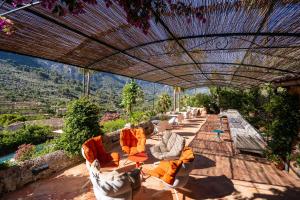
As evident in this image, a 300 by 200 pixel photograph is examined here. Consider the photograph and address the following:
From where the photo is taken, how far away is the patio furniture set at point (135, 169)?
308 centimetres

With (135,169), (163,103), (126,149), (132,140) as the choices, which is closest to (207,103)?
(163,103)

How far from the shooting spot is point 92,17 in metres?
3.45

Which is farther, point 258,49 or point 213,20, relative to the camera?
point 258,49

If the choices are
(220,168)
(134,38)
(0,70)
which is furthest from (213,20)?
(0,70)

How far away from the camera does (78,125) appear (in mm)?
5887

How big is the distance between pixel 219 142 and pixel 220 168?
2.90m

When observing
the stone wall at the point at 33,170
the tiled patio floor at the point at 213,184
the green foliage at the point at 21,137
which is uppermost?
the stone wall at the point at 33,170

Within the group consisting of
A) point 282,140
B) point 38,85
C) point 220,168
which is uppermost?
point 38,85

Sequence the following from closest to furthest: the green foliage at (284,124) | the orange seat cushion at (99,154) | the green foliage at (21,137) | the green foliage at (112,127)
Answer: the orange seat cushion at (99,154) < the green foliage at (284,124) < the green foliage at (112,127) < the green foliage at (21,137)

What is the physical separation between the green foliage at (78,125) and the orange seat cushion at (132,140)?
33.8 inches

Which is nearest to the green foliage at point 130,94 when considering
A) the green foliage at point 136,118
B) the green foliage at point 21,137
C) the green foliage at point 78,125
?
the green foliage at point 136,118

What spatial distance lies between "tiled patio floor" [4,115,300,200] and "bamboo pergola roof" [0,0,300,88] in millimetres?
2837

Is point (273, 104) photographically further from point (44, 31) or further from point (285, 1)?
point (44, 31)

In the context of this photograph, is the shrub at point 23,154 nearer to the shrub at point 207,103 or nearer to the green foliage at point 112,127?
the green foliage at point 112,127
